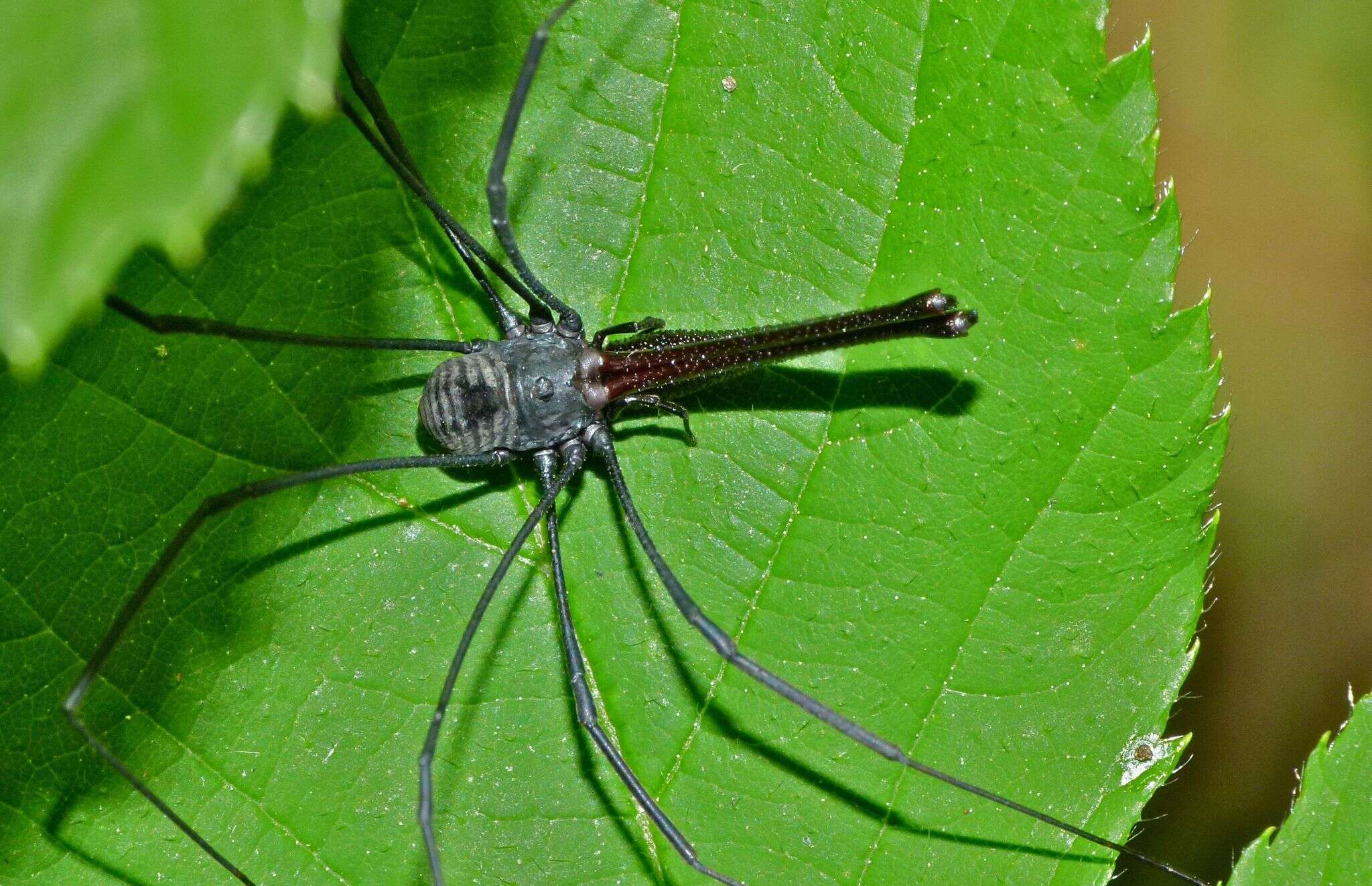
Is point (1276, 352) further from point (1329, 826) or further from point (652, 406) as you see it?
point (652, 406)

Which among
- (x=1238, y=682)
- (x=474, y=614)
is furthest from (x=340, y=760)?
(x=1238, y=682)

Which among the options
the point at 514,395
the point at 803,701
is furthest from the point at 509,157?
the point at 803,701

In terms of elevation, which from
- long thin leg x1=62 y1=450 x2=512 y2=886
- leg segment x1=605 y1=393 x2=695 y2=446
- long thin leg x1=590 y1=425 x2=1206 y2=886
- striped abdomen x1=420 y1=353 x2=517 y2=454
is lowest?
long thin leg x1=62 y1=450 x2=512 y2=886

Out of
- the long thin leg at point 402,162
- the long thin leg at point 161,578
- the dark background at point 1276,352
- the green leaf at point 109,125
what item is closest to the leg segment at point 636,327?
the long thin leg at point 402,162

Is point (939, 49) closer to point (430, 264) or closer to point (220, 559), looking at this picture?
point (430, 264)

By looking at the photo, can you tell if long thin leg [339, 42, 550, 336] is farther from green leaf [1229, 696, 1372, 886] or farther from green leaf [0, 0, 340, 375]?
green leaf [1229, 696, 1372, 886]

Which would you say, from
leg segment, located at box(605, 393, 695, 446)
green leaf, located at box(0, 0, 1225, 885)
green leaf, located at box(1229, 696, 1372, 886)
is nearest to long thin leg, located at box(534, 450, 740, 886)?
green leaf, located at box(0, 0, 1225, 885)
